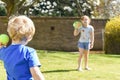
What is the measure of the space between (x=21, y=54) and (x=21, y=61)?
0.07m

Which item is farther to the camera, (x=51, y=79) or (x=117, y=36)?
(x=117, y=36)

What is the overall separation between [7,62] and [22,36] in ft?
1.19

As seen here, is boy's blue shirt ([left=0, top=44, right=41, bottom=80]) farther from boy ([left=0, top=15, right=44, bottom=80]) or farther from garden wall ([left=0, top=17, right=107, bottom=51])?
garden wall ([left=0, top=17, right=107, bottom=51])

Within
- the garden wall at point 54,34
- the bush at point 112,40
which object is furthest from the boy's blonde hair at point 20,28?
the garden wall at point 54,34

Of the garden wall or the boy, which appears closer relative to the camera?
the boy

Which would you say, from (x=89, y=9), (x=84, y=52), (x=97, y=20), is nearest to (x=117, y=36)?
(x=97, y=20)

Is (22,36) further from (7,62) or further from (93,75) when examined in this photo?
(93,75)

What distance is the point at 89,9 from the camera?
3941 centimetres

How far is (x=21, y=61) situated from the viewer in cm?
368

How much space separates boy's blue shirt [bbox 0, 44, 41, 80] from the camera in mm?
3658

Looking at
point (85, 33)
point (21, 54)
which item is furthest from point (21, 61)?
point (85, 33)

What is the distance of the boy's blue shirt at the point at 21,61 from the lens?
3658 mm

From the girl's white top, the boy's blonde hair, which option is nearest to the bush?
the girl's white top

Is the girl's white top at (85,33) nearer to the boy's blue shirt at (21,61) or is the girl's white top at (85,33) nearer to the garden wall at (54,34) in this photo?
the boy's blue shirt at (21,61)
